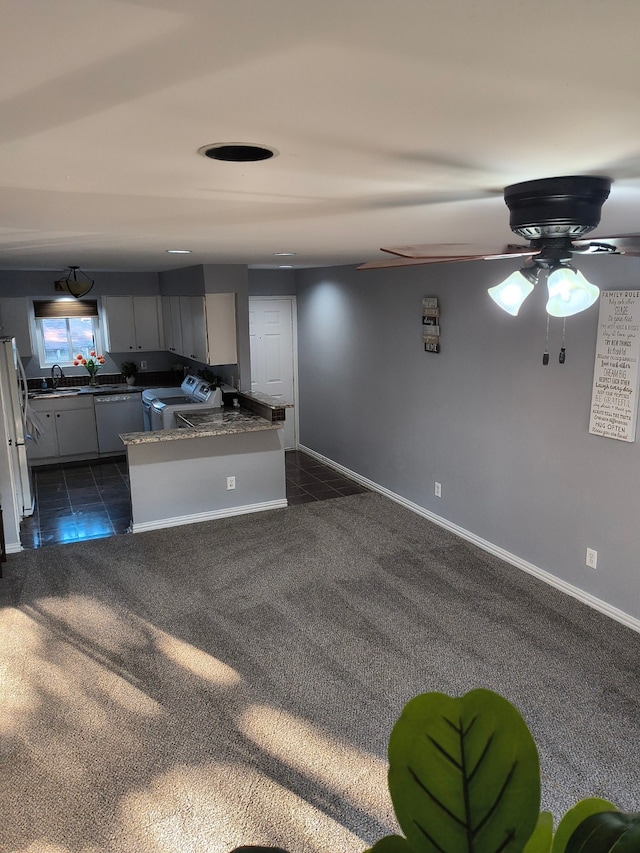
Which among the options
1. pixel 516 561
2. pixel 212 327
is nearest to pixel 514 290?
pixel 516 561

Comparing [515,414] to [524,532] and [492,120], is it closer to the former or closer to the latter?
[524,532]

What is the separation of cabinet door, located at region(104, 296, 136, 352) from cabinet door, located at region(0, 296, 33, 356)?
924mm

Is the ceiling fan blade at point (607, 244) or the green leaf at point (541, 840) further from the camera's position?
the ceiling fan blade at point (607, 244)

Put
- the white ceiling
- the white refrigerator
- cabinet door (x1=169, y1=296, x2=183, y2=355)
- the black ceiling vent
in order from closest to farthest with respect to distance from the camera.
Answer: the white ceiling, the black ceiling vent, the white refrigerator, cabinet door (x1=169, y1=296, x2=183, y2=355)

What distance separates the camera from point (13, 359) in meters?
5.18

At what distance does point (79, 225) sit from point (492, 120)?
2.05 m

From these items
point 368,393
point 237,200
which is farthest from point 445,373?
point 237,200

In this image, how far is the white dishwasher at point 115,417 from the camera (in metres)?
7.52

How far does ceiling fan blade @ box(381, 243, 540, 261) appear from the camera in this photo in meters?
1.96

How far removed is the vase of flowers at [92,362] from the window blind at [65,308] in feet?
1.74

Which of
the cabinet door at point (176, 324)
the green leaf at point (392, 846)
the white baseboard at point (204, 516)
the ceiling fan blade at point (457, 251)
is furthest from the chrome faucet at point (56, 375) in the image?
the green leaf at point (392, 846)

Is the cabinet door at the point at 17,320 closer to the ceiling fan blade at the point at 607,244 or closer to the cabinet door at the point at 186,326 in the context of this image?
the cabinet door at the point at 186,326

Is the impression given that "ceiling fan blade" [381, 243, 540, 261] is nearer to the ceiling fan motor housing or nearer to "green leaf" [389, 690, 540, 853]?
the ceiling fan motor housing

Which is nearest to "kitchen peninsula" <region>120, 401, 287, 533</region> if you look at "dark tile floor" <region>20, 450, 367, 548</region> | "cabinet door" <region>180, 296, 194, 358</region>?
"dark tile floor" <region>20, 450, 367, 548</region>
